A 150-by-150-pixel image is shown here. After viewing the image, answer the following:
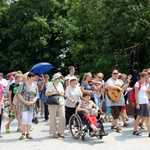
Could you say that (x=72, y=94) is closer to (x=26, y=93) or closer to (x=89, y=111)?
(x=89, y=111)

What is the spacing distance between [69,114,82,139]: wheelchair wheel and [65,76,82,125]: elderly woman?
0.55 m

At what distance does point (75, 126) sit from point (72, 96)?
3.20ft

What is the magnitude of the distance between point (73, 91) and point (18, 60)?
76.5 ft

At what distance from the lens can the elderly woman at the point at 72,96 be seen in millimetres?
9234

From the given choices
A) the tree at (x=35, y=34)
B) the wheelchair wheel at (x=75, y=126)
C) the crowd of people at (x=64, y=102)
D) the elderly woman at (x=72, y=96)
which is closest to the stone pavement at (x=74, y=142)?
the wheelchair wheel at (x=75, y=126)

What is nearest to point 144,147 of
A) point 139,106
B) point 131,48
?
point 139,106

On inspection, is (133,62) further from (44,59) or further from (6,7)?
(6,7)

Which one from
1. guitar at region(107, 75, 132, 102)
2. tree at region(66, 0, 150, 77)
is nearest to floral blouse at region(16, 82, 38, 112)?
guitar at region(107, 75, 132, 102)

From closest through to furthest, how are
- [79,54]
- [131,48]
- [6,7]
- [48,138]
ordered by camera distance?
[48,138] → [131,48] → [79,54] → [6,7]

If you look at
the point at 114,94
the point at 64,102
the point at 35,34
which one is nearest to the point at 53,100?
the point at 64,102

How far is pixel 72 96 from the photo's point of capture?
365 inches

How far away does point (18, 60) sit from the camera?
→ 105 feet

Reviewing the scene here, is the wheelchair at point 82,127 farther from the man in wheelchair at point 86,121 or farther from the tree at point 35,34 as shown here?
the tree at point 35,34

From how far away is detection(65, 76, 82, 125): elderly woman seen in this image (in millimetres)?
9234
